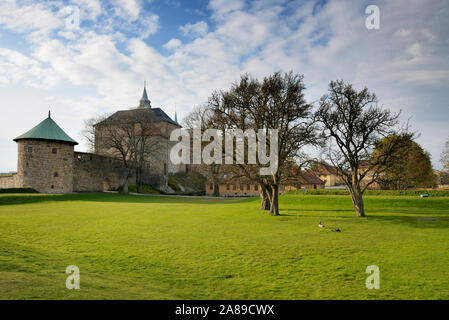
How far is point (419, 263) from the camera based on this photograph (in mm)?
8602

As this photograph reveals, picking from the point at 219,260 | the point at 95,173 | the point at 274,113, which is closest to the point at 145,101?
the point at 95,173

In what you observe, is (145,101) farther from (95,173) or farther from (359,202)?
(359,202)

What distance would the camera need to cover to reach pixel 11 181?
4016 cm

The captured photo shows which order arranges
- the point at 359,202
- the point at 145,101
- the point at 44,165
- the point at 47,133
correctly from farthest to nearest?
the point at 145,101, the point at 47,133, the point at 44,165, the point at 359,202

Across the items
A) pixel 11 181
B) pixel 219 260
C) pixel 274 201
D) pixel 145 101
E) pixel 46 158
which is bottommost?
pixel 219 260

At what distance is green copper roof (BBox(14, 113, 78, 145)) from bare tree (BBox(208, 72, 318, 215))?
29.4 meters

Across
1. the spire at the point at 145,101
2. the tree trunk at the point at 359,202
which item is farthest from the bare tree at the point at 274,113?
the spire at the point at 145,101

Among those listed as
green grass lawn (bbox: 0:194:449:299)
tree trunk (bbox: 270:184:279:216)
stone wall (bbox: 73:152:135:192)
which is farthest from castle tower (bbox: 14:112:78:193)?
tree trunk (bbox: 270:184:279:216)

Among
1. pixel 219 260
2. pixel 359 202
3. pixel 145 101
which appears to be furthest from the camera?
pixel 145 101

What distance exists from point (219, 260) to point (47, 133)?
4030 centimetres

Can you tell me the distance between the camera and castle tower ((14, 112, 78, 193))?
3822 cm

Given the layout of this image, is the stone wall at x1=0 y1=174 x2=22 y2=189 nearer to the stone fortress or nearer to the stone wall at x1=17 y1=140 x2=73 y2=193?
the stone fortress

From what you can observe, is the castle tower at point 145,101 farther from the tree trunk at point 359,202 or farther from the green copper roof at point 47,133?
the tree trunk at point 359,202

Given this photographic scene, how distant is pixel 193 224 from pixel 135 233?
3.75 meters
